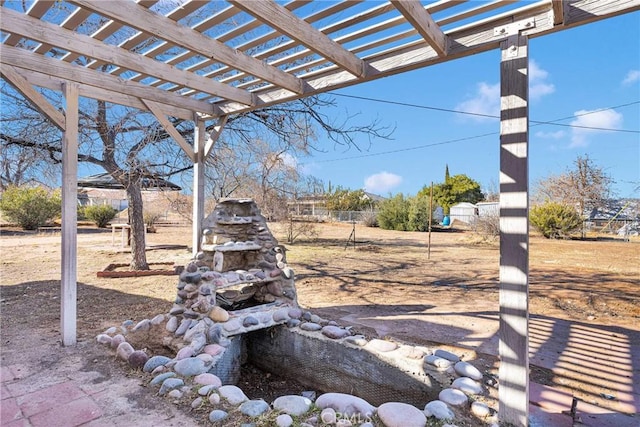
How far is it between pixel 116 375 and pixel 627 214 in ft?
65.8

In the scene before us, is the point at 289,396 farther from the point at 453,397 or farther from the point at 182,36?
the point at 182,36

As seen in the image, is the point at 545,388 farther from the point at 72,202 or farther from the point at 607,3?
the point at 72,202

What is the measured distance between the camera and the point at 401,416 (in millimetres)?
1716

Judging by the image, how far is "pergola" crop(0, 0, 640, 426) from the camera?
174cm

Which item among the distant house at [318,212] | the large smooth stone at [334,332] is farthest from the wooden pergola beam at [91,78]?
the distant house at [318,212]

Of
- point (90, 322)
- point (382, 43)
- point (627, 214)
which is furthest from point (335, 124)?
point (627, 214)

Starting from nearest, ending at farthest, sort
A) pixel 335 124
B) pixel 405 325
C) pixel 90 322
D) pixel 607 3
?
pixel 607 3, pixel 90 322, pixel 405 325, pixel 335 124

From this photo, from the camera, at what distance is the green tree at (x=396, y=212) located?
1791 cm

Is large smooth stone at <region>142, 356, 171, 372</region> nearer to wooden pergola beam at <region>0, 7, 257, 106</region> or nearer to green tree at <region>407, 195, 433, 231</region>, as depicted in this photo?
wooden pergola beam at <region>0, 7, 257, 106</region>

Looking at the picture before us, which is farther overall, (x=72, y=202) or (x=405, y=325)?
(x=405, y=325)

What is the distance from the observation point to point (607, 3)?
5.31ft

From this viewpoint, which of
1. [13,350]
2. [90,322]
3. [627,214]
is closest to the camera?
[13,350]

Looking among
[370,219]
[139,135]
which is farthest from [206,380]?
[370,219]

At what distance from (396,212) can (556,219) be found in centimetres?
706
